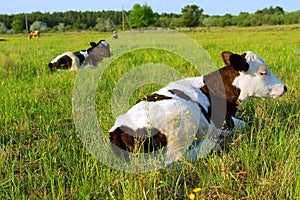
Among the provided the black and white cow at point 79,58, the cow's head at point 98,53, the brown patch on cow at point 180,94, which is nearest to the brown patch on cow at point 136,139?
the brown patch on cow at point 180,94

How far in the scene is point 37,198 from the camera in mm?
2482

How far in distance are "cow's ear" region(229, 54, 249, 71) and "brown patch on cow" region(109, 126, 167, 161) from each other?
4.53ft

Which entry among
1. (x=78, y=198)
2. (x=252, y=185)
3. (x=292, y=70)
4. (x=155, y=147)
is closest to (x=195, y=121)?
(x=155, y=147)

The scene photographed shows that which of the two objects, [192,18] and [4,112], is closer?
[4,112]

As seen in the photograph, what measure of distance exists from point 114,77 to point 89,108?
2172mm

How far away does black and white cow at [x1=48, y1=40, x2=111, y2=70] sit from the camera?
953 cm

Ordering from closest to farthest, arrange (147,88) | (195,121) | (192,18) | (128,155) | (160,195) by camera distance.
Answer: (160,195), (128,155), (195,121), (147,88), (192,18)

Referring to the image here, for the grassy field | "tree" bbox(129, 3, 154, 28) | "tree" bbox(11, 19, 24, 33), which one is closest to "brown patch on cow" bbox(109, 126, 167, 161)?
the grassy field

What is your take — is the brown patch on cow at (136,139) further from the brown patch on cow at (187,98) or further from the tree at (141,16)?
the tree at (141,16)

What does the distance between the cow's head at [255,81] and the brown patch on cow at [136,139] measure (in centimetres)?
144

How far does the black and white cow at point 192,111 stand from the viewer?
126 inches

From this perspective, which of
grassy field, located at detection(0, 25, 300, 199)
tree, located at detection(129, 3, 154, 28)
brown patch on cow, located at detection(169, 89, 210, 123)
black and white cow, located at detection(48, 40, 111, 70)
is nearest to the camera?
grassy field, located at detection(0, 25, 300, 199)

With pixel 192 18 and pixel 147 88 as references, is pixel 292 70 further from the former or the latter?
pixel 192 18

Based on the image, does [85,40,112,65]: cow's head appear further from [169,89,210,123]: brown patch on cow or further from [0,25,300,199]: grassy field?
[169,89,210,123]: brown patch on cow
